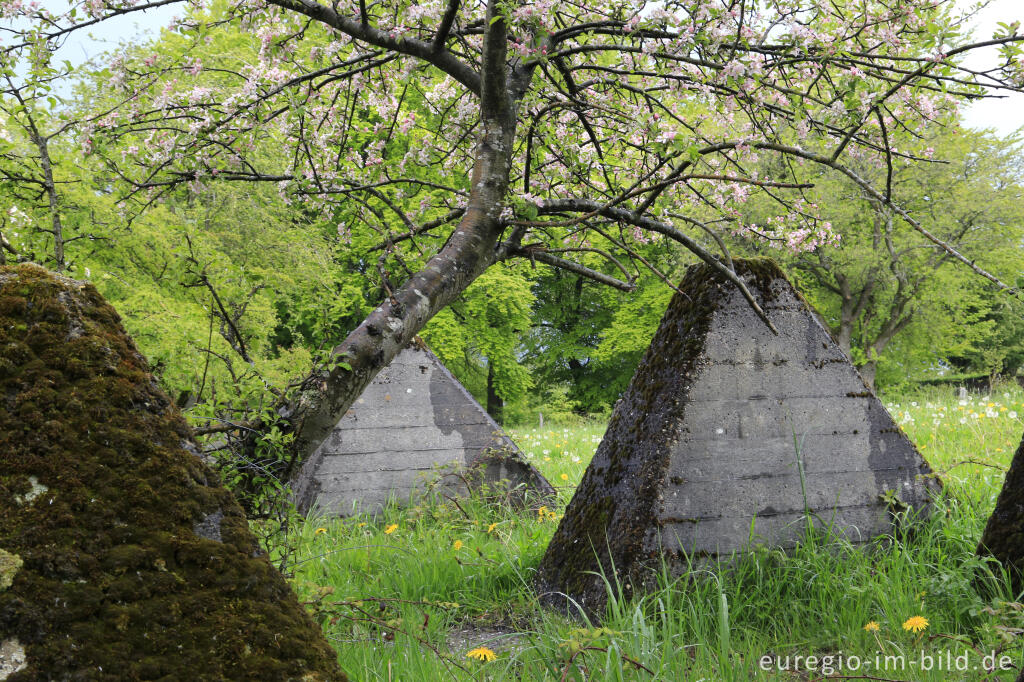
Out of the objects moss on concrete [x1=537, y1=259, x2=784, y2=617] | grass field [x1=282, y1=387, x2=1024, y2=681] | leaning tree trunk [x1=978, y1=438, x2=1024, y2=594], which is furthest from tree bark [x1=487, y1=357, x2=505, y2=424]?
leaning tree trunk [x1=978, y1=438, x2=1024, y2=594]

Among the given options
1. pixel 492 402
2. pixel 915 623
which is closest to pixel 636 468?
pixel 915 623

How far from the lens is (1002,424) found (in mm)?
7023

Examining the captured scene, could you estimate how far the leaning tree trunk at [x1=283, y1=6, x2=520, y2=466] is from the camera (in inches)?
125

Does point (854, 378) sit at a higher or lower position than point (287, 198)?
lower

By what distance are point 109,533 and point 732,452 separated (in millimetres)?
3081

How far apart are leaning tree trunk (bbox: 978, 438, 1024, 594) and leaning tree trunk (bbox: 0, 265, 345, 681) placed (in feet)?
10.2

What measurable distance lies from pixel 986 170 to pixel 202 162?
88.4 ft

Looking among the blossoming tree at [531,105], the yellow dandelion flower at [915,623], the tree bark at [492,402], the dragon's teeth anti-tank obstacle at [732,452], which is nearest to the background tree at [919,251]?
the tree bark at [492,402]

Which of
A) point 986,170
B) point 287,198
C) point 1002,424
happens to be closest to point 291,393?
Result: point 287,198

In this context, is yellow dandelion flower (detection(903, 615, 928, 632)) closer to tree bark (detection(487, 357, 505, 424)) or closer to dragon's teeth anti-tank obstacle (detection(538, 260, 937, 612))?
dragon's teeth anti-tank obstacle (detection(538, 260, 937, 612))

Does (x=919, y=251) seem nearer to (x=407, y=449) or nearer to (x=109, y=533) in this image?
(x=407, y=449)

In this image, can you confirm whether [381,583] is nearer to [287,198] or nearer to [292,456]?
[292,456]

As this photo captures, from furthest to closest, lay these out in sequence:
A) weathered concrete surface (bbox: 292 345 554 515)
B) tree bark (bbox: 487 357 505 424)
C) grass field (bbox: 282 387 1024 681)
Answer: tree bark (bbox: 487 357 505 424) < weathered concrete surface (bbox: 292 345 554 515) < grass field (bbox: 282 387 1024 681)

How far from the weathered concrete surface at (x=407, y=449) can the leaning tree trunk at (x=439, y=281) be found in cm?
305
